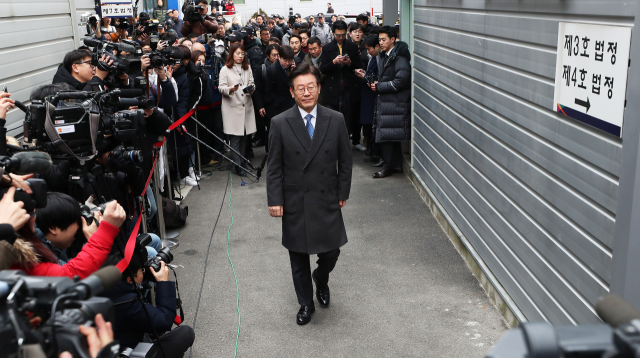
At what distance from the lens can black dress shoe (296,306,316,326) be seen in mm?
5309

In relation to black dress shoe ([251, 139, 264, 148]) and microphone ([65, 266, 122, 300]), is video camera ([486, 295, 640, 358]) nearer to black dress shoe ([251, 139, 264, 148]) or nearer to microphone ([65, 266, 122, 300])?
microphone ([65, 266, 122, 300])

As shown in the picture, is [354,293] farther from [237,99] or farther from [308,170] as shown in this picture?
[237,99]

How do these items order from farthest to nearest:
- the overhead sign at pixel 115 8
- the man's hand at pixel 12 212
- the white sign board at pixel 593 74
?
the overhead sign at pixel 115 8 → the white sign board at pixel 593 74 → the man's hand at pixel 12 212

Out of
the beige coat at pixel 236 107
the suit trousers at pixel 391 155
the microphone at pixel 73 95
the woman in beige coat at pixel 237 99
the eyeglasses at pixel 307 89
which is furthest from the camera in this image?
the beige coat at pixel 236 107

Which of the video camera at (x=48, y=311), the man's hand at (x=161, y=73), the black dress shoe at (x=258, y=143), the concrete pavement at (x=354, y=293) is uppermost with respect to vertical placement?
the man's hand at (x=161, y=73)

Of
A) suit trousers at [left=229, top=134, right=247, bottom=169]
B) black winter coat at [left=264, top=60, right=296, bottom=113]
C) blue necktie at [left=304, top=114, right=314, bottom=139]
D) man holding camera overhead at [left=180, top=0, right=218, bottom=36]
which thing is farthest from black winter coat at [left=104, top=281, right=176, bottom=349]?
man holding camera overhead at [left=180, top=0, right=218, bottom=36]

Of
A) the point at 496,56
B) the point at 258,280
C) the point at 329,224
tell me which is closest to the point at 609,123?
the point at 496,56

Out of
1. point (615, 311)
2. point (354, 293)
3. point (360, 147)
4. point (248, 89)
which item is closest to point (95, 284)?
point (615, 311)

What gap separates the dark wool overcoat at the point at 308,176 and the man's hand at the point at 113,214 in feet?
6.58

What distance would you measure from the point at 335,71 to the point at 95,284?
31.3 ft

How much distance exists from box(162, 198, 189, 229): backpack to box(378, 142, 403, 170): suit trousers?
354 centimetres

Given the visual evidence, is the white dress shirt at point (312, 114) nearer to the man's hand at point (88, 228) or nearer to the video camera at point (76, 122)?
the video camera at point (76, 122)

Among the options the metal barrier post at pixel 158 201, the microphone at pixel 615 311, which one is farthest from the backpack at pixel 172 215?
the microphone at pixel 615 311

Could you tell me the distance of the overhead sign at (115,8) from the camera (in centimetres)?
859
